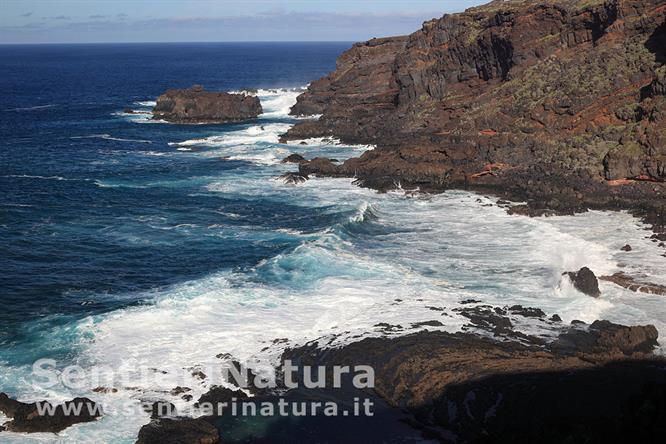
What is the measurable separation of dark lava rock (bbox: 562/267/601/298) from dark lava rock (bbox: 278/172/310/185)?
3349cm

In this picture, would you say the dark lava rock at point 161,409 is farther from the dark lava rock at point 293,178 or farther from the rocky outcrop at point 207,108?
the rocky outcrop at point 207,108

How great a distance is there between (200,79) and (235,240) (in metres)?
147

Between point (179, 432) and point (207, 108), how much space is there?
89.3m

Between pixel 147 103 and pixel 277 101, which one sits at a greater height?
pixel 277 101

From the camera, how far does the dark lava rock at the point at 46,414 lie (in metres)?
27.2

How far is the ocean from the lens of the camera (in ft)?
112

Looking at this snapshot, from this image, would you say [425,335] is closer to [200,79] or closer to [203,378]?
[203,378]

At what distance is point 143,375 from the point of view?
31.2 metres

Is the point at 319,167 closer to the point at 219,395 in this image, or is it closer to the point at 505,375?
the point at 219,395

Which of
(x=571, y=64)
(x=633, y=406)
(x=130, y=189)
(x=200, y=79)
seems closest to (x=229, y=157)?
(x=130, y=189)

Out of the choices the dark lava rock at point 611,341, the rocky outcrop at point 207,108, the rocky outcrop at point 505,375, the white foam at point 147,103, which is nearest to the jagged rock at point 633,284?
the rocky outcrop at point 505,375

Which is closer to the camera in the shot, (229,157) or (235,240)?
(235,240)

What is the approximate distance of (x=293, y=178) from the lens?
6769 centimetres

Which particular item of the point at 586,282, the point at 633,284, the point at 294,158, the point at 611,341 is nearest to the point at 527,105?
the point at 294,158
